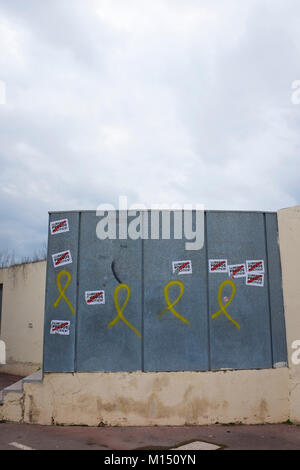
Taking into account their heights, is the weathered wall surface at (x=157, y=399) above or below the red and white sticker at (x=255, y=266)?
below

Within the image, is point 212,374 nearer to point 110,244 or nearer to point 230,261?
point 230,261

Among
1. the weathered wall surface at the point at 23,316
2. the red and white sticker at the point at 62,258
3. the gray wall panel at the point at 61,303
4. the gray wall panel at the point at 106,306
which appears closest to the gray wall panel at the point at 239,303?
the gray wall panel at the point at 106,306

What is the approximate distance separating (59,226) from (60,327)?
5.76 feet

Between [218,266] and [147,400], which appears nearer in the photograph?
[147,400]

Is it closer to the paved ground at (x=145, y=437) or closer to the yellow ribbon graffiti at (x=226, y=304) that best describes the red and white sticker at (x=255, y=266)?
the yellow ribbon graffiti at (x=226, y=304)

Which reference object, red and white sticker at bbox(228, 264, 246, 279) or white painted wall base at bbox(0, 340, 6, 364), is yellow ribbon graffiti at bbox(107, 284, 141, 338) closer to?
red and white sticker at bbox(228, 264, 246, 279)

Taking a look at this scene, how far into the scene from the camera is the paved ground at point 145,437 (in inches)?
213

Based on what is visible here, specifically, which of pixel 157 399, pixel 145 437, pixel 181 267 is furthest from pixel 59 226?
pixel 145 437

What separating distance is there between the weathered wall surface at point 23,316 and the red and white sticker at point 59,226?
4795mm

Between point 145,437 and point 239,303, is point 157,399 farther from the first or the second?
point 239,303

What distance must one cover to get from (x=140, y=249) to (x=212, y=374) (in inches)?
95.2

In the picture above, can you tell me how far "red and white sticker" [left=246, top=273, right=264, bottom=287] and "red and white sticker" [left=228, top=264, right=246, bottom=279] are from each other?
112 millimetres

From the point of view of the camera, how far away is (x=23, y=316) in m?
12.3

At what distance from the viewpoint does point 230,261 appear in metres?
7.06
